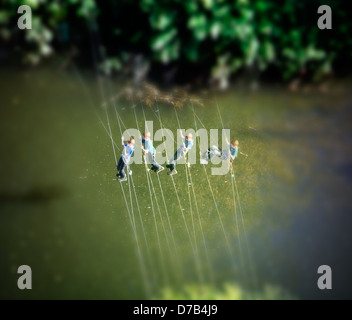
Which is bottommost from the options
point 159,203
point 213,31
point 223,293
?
point 223,293

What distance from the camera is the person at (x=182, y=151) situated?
3402 mm

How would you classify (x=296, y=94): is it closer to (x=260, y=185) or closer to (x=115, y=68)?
(x=260, y=185)

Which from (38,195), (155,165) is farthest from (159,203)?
(38,195)

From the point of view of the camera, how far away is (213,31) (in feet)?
8.44

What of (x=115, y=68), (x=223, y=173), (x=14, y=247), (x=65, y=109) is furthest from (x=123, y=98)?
(x=14, y=247)

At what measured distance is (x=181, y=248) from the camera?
12.3 ft

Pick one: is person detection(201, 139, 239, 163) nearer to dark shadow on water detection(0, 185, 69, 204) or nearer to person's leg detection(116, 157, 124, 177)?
person's leg detection(116, 157, 124, 177)

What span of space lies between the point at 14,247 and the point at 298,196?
137 inches

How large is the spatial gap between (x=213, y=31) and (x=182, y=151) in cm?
135

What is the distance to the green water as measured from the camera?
327 centimetres

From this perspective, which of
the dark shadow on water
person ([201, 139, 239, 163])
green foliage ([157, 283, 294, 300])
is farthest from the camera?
green foliage ([157, 283, 294, 300])

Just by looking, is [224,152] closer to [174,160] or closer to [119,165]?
[174,160]

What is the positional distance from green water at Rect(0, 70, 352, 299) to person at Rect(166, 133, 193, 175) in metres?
0.09

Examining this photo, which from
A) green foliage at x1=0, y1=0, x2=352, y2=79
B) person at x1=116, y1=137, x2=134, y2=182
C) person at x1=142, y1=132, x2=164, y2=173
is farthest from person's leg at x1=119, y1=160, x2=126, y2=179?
green foliage at x1=0, y1=0, x2=352, y2=79
